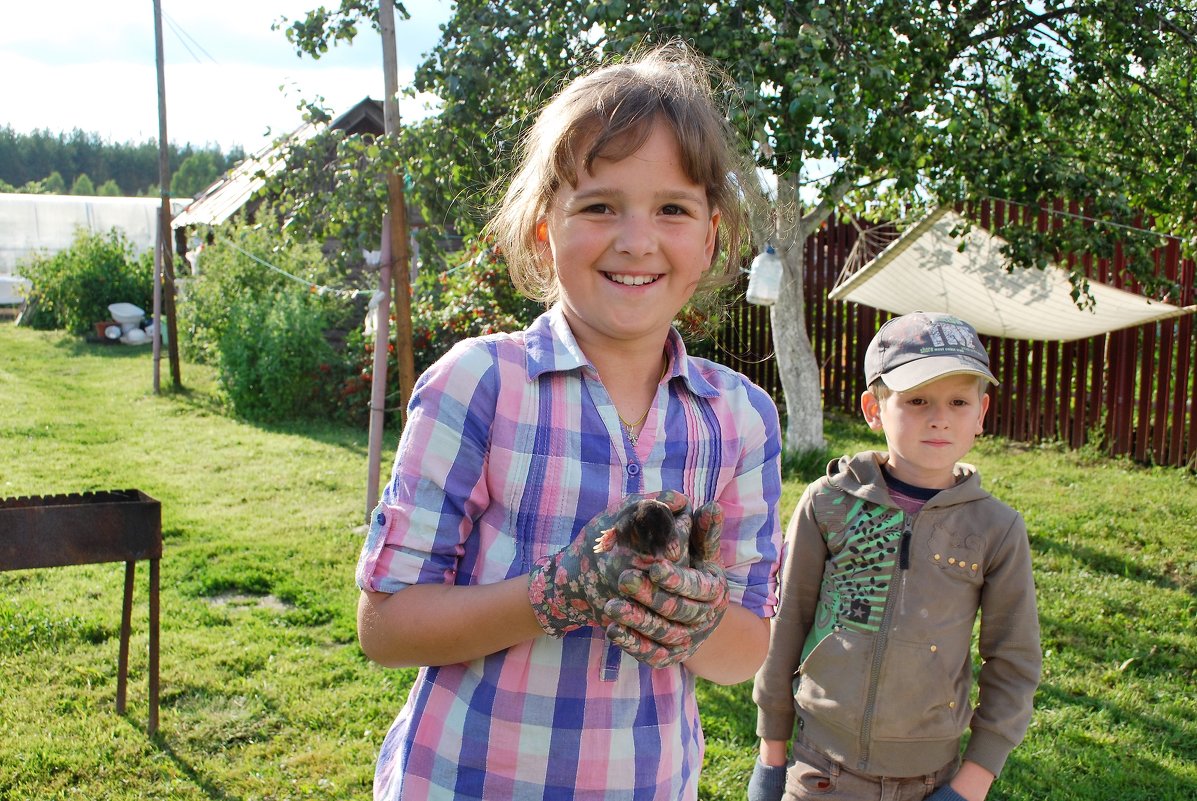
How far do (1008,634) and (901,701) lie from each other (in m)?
0.26

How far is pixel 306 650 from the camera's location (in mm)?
4422

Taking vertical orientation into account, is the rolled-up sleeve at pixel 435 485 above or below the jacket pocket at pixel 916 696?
above

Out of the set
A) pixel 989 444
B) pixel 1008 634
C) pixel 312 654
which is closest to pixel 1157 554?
pixel 989 444

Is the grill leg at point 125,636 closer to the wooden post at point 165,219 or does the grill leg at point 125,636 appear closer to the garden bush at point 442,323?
the garden bush at point 442,323

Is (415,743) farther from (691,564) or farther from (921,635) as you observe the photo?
(921,635)

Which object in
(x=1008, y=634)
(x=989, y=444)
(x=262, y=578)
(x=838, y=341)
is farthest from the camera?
(x=838, y=341)

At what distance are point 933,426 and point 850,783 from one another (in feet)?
2.57

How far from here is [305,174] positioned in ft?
17.9

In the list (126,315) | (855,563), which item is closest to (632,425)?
(855,563)

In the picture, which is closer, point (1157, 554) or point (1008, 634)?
point (1008, 634)

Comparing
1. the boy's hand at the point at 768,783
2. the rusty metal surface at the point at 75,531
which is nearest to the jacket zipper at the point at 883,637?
the boy's hand at the point at 768,783

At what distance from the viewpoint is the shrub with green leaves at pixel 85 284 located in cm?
1889

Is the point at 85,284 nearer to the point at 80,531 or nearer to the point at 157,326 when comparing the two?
the point at 157,326

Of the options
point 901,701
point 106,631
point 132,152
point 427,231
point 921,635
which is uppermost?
point 132,152
